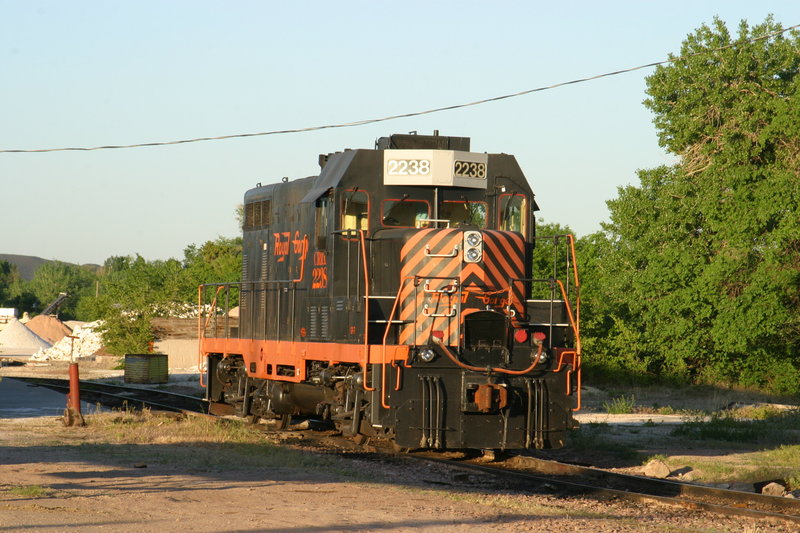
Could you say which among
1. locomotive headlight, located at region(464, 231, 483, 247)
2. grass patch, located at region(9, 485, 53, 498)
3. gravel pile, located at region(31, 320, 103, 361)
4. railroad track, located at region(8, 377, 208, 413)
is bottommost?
railroad track, located at region(8, 377, 208, 413)

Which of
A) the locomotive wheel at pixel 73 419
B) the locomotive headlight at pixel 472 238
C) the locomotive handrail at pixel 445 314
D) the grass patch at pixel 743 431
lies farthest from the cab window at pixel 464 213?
the locomotive wheel at pixel 73 419

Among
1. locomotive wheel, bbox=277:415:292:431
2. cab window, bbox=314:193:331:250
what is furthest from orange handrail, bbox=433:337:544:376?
locomotive wheel, bbox=277:415:292:431

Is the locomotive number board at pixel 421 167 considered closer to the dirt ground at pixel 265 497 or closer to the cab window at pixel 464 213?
Result: the cab window at pixel 464 213

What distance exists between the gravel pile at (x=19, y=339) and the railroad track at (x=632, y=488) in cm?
6617

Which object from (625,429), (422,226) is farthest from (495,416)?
(625,429)

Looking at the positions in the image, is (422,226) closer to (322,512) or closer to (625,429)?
(322,512)

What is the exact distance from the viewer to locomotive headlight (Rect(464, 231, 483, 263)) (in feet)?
44.0

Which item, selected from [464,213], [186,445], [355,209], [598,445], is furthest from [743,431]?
[186,445]

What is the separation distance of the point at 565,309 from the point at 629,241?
76.5 ft

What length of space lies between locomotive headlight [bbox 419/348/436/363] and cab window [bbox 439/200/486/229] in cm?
199

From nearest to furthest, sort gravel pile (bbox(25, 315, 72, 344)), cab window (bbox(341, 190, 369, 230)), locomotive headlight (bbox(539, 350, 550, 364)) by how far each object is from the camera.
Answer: locomotive headlight (bbox(539, 350, 550, 364)), cab window (bbox(341, 190, 369, 230)), gravel pile (bbox(25, 315, 72, 344))

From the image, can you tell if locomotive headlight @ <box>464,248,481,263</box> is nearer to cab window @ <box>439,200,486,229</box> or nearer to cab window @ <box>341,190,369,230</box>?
cab window @ <box>439,200,486,229</box>

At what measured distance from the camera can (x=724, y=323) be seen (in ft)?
107

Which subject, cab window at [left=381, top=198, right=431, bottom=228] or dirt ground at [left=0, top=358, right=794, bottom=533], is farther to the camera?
cab window at [left=381, top=198, right=431, bottom=228]
